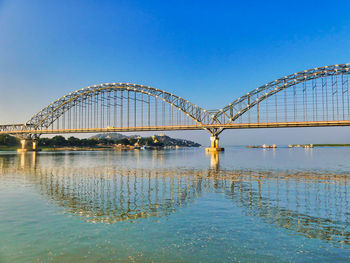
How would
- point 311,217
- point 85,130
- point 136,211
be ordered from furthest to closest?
point 85,130
point 136,211
point 311,217

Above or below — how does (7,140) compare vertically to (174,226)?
above

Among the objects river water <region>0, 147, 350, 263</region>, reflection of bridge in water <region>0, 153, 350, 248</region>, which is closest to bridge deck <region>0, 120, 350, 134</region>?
reflection of bridge in water <region>0, 153, 350, 248</region>

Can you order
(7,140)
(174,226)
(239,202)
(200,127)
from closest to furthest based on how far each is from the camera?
(174,226) → (239,202) → (200,127) → (7,140)

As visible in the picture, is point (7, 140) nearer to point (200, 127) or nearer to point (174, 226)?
point (200, 127)

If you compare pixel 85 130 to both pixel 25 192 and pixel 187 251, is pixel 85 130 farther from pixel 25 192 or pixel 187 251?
pixel 187 251

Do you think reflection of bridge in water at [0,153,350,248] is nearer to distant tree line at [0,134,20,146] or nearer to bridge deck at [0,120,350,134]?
bridge deck at [0,120,350,134]

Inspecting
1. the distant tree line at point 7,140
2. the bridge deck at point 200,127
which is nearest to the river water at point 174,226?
the bridge deck at point 200,127

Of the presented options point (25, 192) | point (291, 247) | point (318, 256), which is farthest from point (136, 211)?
point (25, 192)

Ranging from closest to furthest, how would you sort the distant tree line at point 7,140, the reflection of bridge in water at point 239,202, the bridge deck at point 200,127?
the reflection of bridge in water at point 239,202 → the bridge deck at point 200,127 → the distant tree line at point 7,140

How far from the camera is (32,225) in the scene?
30.9 feet

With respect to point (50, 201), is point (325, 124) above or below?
above

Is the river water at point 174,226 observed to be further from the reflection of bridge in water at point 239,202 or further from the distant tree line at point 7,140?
the distant tree line at point 7,140

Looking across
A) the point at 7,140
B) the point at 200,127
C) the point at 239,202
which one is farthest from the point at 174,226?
the point at 7,140

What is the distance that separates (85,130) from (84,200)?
9915cm
